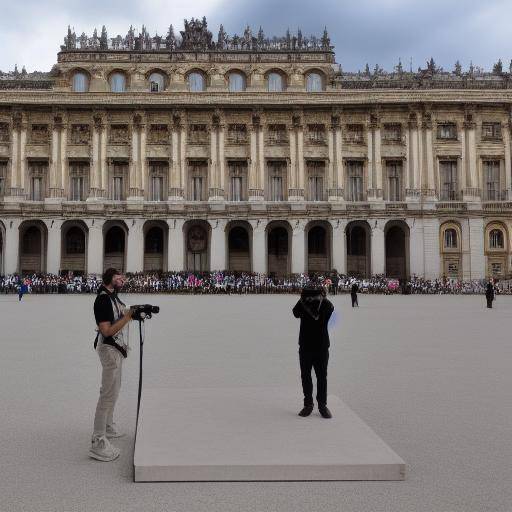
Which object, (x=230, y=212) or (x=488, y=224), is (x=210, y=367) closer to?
(x=230, y=212)

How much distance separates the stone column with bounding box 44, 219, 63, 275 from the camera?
183 ft

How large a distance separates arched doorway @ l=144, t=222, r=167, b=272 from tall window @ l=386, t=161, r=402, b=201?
20052mm

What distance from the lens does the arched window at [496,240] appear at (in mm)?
57062

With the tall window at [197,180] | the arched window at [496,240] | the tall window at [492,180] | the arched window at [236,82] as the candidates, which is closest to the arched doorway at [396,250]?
the arched window at [496,240]

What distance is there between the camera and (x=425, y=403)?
970cm

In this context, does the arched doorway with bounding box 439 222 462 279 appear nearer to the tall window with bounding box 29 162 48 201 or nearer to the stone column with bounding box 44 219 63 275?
the stone column with bounding box 44 219 63 275

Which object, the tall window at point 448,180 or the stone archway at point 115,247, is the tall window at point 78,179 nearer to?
the stone archway at point 115,247

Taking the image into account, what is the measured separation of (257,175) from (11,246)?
21.7m

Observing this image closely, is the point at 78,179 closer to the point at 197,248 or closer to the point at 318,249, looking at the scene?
the point at 197,248

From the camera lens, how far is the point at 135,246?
185 feet

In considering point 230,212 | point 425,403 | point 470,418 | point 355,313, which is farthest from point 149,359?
point 230,212

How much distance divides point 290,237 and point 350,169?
8.27 metres

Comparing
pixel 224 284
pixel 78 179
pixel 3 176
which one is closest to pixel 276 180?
pixel 224 284

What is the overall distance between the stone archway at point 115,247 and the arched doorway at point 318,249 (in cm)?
1642
